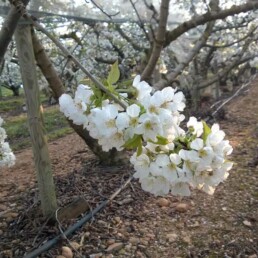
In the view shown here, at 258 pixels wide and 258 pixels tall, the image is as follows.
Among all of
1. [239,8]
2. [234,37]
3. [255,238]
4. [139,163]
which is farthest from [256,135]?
[234,37]

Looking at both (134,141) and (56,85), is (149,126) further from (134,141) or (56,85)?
(56,85)

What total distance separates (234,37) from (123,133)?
34.1 ft

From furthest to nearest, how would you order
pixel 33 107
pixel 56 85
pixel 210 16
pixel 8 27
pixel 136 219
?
pixel 210 16, pixel 56 85, pixel 136 219, pixel 33 107, pixel 8 27

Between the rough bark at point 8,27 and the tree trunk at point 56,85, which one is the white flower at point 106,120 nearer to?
the rough bark at point 8,27

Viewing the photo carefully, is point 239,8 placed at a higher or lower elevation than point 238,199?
higher

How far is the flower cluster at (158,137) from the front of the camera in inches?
42.1

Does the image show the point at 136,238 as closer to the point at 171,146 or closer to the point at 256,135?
the point at 171,146

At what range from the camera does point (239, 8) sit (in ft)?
10.5

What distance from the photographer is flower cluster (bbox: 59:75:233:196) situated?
107cm

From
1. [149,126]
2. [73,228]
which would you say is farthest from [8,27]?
[73,228]

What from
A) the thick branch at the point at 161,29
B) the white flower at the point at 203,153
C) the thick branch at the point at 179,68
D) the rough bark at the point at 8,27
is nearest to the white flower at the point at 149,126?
the white flower at the point at 203,153

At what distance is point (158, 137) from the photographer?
42.5 inches

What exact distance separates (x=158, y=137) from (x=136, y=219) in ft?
5.46

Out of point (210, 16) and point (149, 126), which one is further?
point (210, 16)
